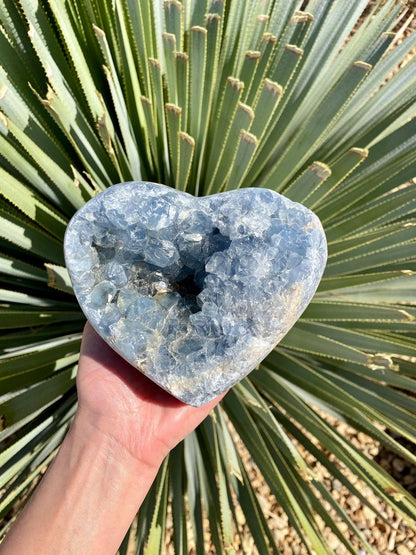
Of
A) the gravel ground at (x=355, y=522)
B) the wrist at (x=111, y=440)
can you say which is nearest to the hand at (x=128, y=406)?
the wrist at (x=111, y=440)

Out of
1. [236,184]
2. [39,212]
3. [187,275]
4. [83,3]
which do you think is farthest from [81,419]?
[83,3]

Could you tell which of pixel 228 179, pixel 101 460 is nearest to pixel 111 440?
pixel 101 460

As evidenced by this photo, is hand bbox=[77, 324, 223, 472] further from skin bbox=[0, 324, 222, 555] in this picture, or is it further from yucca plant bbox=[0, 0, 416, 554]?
yucca plant bbox=[0, 0, 416, 554]

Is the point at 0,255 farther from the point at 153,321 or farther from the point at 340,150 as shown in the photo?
the point at 340,150

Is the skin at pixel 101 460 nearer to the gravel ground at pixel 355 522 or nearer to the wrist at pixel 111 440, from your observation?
the wrist at pixel 111 440

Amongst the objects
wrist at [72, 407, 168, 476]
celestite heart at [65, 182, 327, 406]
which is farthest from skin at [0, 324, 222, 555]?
celestite heart at [65, 182, 327, 406]

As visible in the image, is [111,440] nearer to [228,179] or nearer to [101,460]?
[101,460]
